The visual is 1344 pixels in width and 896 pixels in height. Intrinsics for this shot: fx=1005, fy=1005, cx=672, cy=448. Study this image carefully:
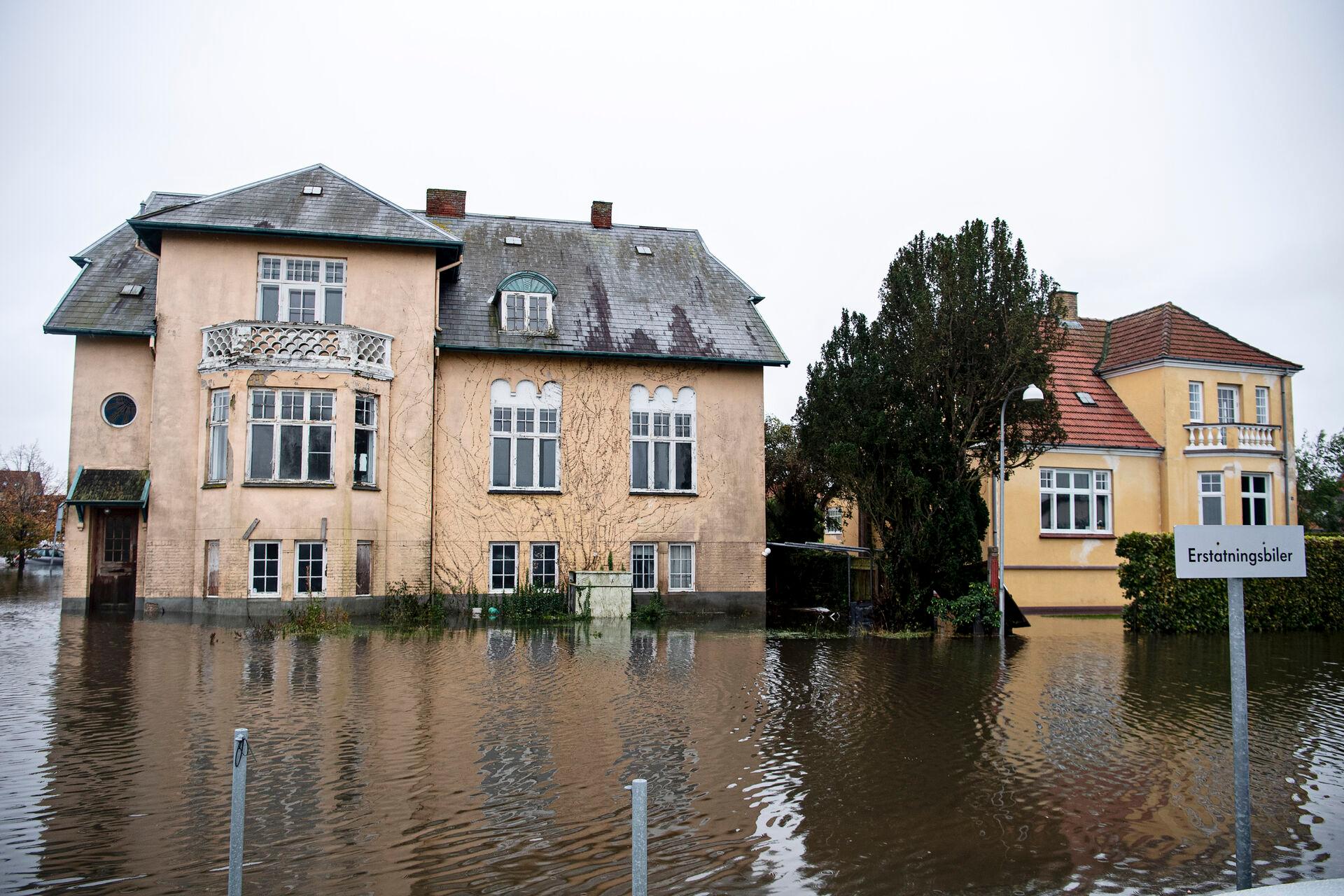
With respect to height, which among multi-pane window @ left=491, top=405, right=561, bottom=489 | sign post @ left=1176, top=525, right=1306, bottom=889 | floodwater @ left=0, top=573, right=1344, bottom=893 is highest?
multi-pane window @ left=491, top=405, right=561, bottom=489

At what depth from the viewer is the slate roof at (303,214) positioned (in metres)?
23.1

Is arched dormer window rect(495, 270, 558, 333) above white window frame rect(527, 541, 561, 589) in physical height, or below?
above

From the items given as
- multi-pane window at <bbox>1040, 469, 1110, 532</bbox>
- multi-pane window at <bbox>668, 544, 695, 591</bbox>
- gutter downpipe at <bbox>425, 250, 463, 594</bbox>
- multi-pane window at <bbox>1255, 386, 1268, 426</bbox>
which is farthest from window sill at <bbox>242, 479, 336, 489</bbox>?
multi-pane window at <bbox>1255, 386, 1268, 426</bbox>

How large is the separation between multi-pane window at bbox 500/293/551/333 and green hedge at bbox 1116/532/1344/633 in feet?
49.2

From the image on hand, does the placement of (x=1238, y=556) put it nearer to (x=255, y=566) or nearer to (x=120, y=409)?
(x=255, y=566)

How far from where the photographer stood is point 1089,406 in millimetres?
30266

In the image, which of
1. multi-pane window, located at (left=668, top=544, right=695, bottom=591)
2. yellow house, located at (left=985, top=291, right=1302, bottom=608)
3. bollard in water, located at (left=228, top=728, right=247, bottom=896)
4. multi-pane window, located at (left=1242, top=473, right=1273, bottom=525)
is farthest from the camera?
multi-pane window, located at (left=1242, top=473, right=1273, bottom=525)

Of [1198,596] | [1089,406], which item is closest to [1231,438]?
[1089,406]

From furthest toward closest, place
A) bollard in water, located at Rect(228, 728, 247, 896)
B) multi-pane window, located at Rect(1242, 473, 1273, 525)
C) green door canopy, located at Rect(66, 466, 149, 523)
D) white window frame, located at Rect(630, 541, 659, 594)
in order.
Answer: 1. multi-pane window, located at Rect(1242, 473, 1273, 525)
2. white window frame, located at Rect(630, 541, 659, 594)
3. green door canopy, located at Rect(66, 466, 149, 523)
4. bollard in water, located at Rect(228, 728, 247, 896)

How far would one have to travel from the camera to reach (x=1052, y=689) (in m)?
14.0

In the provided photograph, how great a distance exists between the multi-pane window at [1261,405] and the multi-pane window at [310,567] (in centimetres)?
2682

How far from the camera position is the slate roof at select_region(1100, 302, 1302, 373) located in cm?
2984

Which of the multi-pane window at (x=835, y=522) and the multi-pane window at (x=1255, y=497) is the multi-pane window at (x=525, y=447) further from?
the multi-pane window at (x=1255, y=497)

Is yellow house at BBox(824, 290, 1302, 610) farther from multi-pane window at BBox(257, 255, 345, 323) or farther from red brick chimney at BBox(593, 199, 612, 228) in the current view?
multi-pane window at BBox(257, 255, 345, 323)
